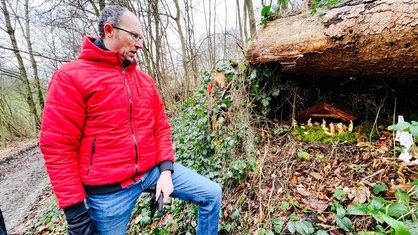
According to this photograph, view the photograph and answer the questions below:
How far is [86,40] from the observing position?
1.67 meters

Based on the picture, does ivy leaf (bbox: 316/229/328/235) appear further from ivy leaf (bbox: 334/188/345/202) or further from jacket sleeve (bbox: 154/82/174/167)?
jacket sleeve (bbox: 154/82/174/167)

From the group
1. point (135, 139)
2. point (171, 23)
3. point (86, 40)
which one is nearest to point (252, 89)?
point (135, 139)

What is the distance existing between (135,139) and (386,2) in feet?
7.58

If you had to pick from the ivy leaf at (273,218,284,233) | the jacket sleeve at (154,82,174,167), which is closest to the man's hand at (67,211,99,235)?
the jacket sleeve at (154,82,174,167)

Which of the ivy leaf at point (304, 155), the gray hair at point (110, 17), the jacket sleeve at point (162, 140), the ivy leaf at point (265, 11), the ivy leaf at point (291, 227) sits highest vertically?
the ivy leaf at point (265, 11)

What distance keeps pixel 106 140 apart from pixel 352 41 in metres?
2.17

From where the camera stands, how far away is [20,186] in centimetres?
668

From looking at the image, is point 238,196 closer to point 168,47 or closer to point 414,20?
point 414,20

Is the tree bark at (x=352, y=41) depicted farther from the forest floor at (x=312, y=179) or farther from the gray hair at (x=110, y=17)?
the gray hair at (x=110, y=17)

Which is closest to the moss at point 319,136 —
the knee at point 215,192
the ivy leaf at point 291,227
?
the ivy leaf at point 291,227

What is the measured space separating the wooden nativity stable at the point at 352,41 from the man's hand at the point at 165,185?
170 centimetres

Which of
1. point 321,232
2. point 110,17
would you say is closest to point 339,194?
point 321,232

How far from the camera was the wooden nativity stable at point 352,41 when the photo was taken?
1.77m

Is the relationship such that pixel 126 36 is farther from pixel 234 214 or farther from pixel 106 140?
pixel 234 214
